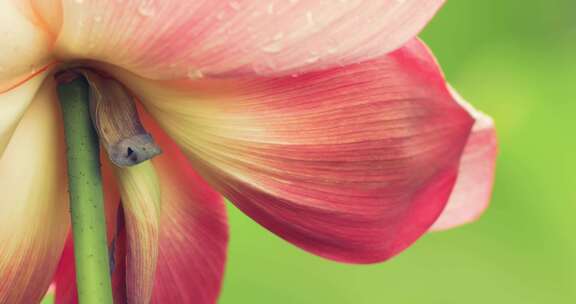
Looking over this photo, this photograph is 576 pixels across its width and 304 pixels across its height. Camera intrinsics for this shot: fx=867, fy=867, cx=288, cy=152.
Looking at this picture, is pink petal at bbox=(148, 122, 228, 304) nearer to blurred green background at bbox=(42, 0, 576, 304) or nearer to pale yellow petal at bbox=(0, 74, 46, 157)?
pale yellow petal at bbox=(0, 74, 46, 157)

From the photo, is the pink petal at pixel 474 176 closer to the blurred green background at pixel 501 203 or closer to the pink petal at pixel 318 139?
the pink petal at pixel 318 139

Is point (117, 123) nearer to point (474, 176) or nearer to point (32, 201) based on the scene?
point (32, 201)

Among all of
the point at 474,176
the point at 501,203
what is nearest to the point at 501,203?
the point at 501,203

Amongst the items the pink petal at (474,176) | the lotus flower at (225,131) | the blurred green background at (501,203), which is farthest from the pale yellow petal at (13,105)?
the blurred green background at (501,203)

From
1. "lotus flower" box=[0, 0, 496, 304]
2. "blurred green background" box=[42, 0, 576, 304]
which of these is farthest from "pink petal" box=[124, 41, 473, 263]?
"blurred green background" box=[42, 0, 576, 304]

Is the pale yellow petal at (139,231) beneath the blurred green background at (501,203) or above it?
above

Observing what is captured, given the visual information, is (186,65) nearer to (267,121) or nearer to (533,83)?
(267,121)
